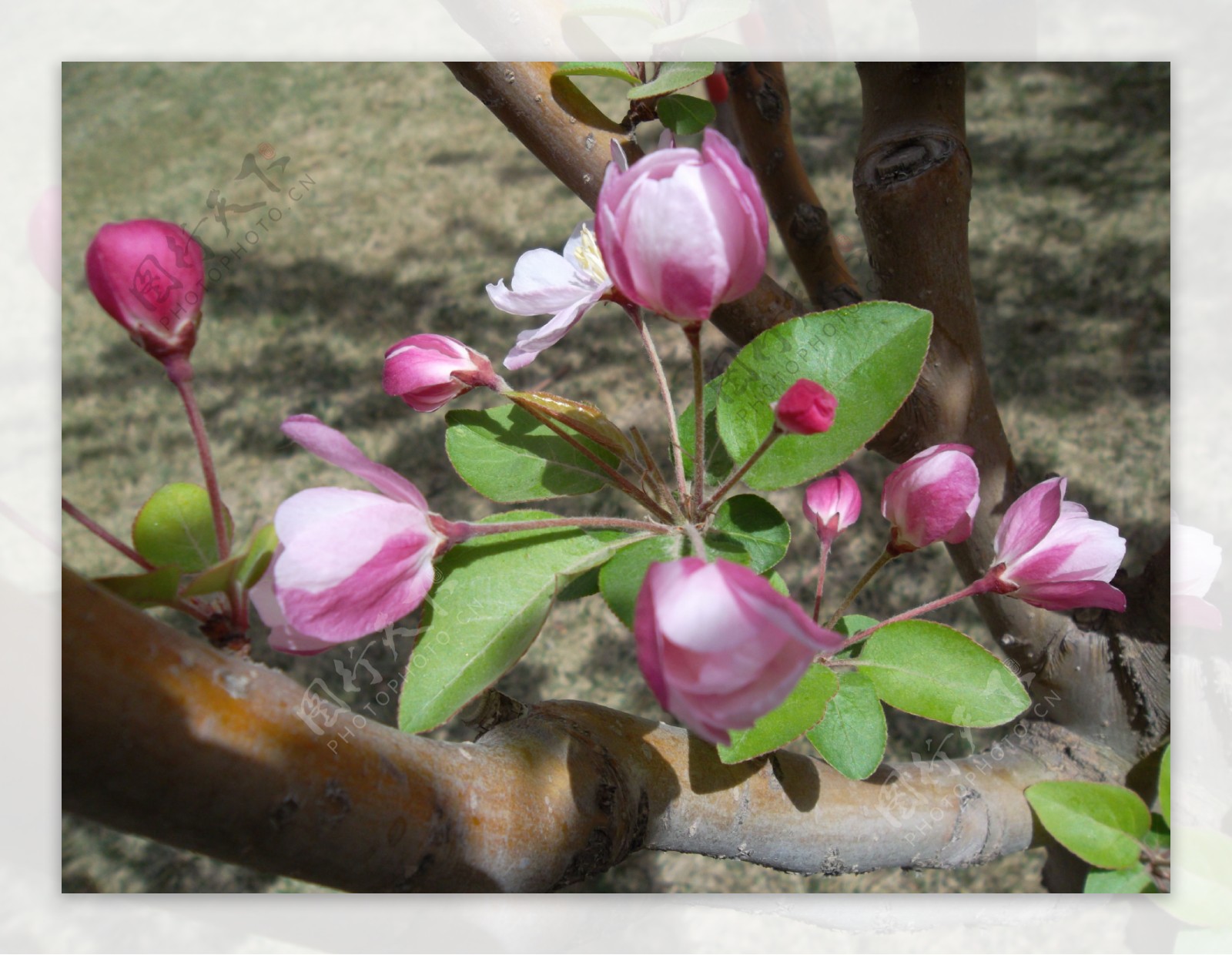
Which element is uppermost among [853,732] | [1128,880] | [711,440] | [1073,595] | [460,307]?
[460,307]

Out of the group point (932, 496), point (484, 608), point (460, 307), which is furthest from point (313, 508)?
point (460, 307)

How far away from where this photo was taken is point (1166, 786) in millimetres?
718

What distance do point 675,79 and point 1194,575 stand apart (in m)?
0.63

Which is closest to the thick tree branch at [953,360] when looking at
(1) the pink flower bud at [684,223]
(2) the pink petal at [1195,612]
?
(2) the pink petal at [1195,612]

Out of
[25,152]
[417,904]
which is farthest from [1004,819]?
[25,152]

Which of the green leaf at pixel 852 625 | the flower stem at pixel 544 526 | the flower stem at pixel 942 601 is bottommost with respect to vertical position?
the green leaf at pixel 852 625

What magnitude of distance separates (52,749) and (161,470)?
2.12m

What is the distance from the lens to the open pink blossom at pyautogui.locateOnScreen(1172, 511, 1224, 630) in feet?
2.54

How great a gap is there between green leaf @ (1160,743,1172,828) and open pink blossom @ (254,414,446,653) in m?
0.64

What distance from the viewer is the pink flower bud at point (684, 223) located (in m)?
0.41

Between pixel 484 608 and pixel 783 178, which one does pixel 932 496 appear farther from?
pixel 783 178

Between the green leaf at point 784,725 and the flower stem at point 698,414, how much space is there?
0.43 feet

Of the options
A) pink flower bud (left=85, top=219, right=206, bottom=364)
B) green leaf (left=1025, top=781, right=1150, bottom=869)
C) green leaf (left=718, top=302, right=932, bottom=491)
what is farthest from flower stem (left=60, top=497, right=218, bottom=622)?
green leaf (left=1025, top=781, right=1150, bottom=869)

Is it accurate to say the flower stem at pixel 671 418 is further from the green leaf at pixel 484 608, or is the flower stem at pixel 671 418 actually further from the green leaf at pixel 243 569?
the green leaf at pixel 243 569
